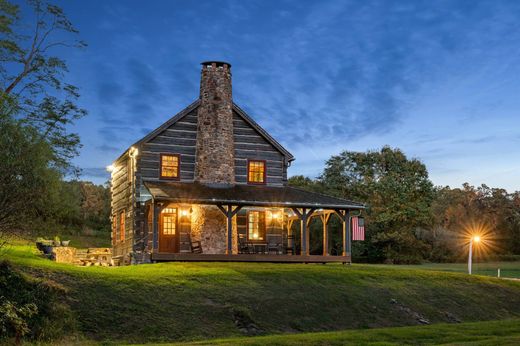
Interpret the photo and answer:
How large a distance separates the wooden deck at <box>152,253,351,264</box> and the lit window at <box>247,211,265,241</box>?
2.60 metres

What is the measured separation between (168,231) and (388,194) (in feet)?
89.6

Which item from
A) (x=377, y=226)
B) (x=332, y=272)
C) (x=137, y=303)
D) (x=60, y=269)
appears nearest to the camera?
(x=137, y=303)

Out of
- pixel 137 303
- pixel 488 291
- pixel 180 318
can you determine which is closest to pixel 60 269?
pixel 137 303

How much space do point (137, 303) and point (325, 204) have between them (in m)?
15.0

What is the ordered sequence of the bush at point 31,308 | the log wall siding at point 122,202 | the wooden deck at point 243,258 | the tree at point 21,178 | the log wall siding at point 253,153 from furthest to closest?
the log wall siding at point 253,153
the log wall siding at point 122,202
the wooden deck at point 243,258
the tree at point 21,178
the bush at point 31,308

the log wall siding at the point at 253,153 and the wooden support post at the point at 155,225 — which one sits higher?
the log wall siding at the point at 253,153

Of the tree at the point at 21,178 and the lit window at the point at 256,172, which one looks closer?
the tree at the point at 21,178

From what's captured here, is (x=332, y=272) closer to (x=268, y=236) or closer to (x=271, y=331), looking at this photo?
(x=268, y=236)

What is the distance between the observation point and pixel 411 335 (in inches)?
655

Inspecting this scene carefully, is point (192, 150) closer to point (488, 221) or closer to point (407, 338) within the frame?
point (407, 338)

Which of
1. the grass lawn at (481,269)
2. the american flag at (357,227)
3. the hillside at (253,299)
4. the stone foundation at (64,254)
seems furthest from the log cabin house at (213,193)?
the grass lawn at (481,269)

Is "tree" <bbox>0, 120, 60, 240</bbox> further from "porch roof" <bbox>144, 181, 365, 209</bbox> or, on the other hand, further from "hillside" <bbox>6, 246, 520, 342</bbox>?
"porch roof" <bbox>144, 181, 365, 209</bbox>

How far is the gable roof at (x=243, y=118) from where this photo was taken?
33250 millimetres

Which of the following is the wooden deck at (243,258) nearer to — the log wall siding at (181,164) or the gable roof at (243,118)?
the log wall siding at (181,164)
